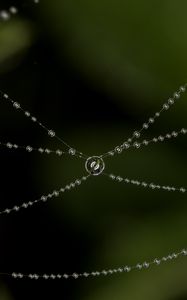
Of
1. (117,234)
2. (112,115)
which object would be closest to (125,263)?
(117,234)

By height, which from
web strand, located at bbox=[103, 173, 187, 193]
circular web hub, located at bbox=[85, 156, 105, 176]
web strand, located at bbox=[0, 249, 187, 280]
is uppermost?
circular web hub, located at bbox=[85, 156, 105, 176]

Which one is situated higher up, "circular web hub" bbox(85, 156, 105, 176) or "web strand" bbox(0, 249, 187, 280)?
"circular web hub" bbox(85, 156, 105, 176)

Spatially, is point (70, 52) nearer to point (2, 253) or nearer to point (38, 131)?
point (38, 131)

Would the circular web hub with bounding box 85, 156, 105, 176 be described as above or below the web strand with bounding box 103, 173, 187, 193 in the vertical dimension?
above

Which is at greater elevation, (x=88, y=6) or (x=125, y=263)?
(x=88, y=6)

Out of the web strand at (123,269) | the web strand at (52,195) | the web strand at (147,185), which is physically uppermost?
the web strand at (52,195)

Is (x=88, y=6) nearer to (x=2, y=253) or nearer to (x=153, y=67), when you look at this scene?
(x=153, y=67)

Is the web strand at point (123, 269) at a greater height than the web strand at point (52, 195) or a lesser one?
lesser
